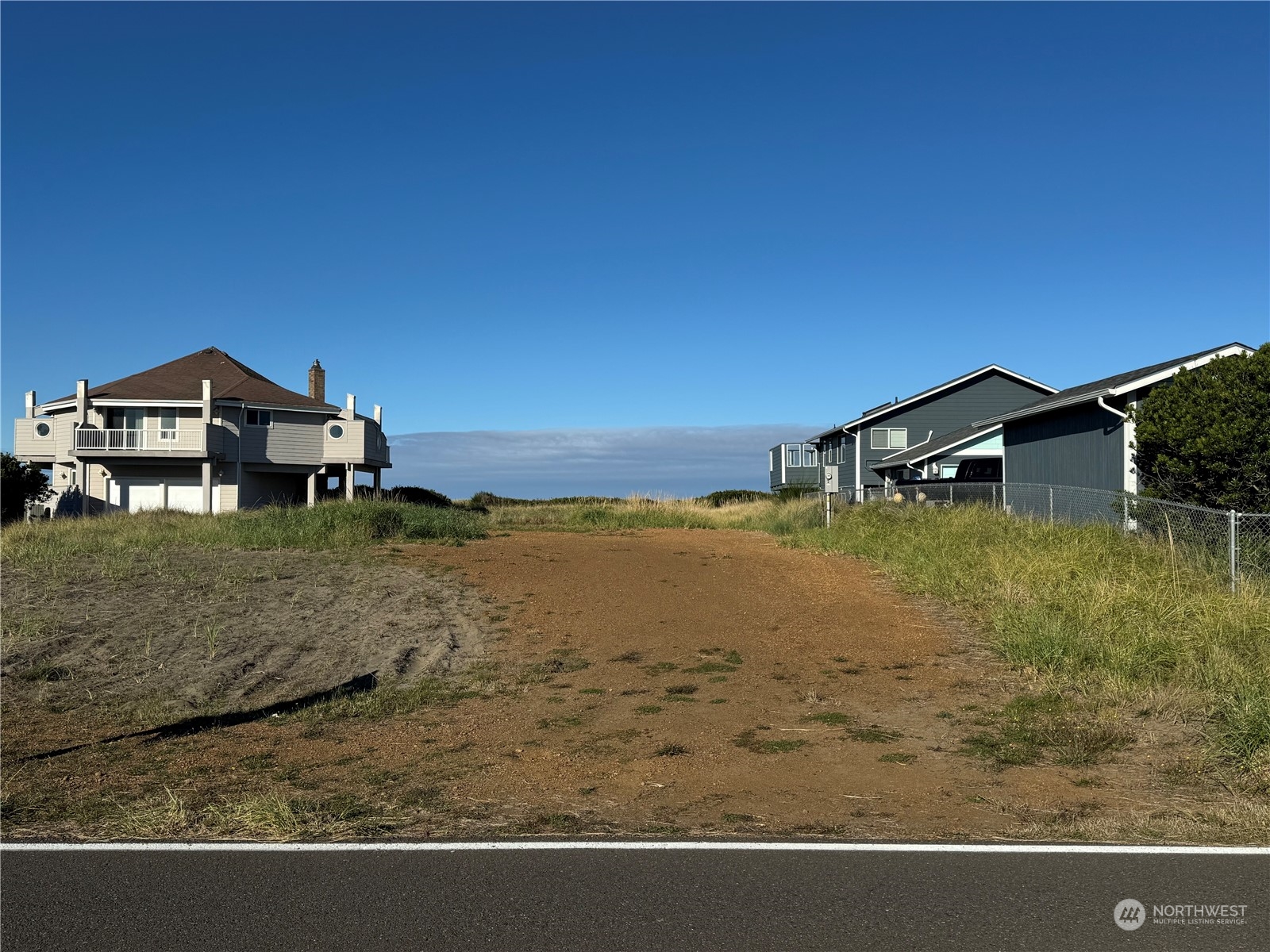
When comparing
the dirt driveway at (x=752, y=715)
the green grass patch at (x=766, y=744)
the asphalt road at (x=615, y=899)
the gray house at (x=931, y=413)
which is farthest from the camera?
the gray house at (x=931, y=413)

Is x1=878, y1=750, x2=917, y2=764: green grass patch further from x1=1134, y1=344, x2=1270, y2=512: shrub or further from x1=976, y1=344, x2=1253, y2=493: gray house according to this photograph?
x1=976, y1=344, x2=1253, y2=493: gray house

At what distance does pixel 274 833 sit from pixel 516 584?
33.2 feet

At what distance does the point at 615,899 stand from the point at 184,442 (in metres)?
36.1

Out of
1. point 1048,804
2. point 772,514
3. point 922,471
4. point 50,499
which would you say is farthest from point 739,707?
point 50,499

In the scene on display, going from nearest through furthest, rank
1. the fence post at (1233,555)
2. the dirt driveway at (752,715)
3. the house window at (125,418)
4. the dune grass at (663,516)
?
the dirt driveway at (752,715), the fence post at (1233,555), the dune grass at (663,516), the house window at (125,418)

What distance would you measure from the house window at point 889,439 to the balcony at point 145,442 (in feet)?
93.9

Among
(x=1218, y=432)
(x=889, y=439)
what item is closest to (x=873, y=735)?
(x=1218, y=432)

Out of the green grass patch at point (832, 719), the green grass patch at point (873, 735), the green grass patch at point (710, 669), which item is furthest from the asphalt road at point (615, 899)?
the green grass patch at point (710, 669)

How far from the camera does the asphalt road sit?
4258 mm

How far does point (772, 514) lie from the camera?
3216 centimetres

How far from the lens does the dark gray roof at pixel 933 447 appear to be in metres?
35.2

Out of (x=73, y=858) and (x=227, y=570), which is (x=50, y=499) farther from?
(x=73, y=858)

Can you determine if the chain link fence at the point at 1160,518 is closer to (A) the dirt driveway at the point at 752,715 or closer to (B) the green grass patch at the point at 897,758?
(A) the dirt driveway at the point at 752,715

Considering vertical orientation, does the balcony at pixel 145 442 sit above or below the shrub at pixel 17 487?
above
